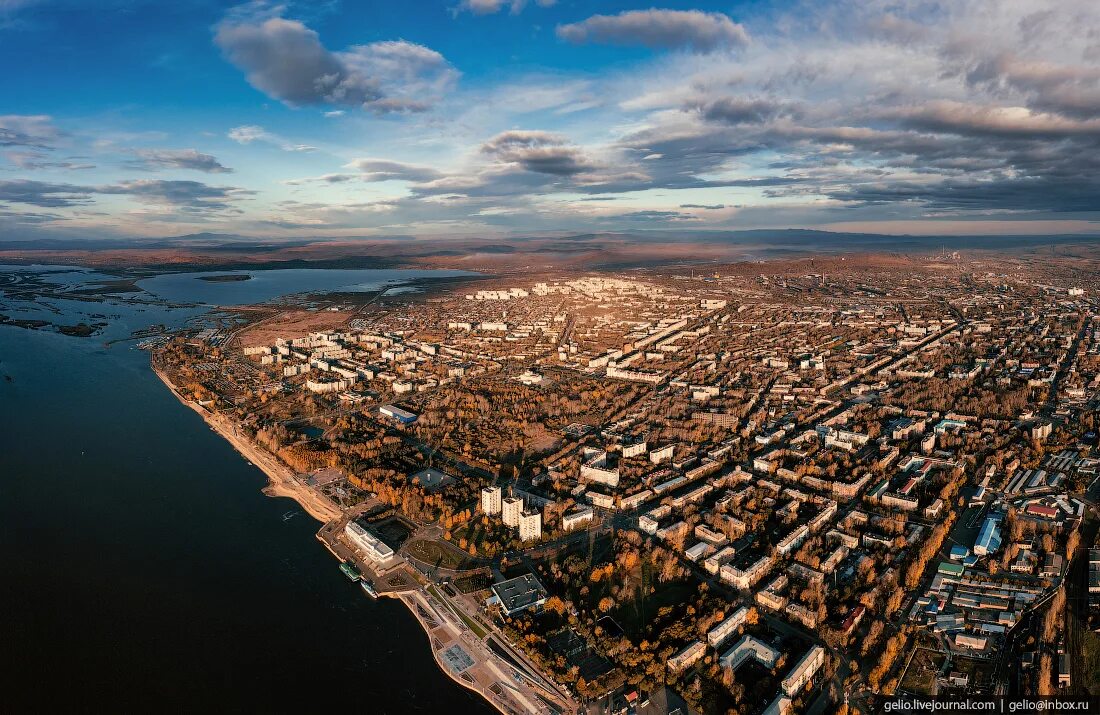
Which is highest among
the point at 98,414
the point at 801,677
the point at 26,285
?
the point at 26,285

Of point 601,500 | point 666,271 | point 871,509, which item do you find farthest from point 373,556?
point 666,271

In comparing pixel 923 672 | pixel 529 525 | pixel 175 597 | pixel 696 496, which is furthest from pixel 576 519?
pixel 175 597

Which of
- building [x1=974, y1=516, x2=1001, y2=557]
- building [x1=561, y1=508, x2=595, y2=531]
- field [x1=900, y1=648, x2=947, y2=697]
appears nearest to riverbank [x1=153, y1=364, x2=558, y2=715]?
building [x1=561, y1=508, x2=595, y2=531]

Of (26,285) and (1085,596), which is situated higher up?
(26,285)

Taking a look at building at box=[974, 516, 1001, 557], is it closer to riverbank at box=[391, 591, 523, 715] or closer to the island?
the island

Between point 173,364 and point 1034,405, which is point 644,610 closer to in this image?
point 1034,405

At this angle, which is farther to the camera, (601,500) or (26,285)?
(26,285)
